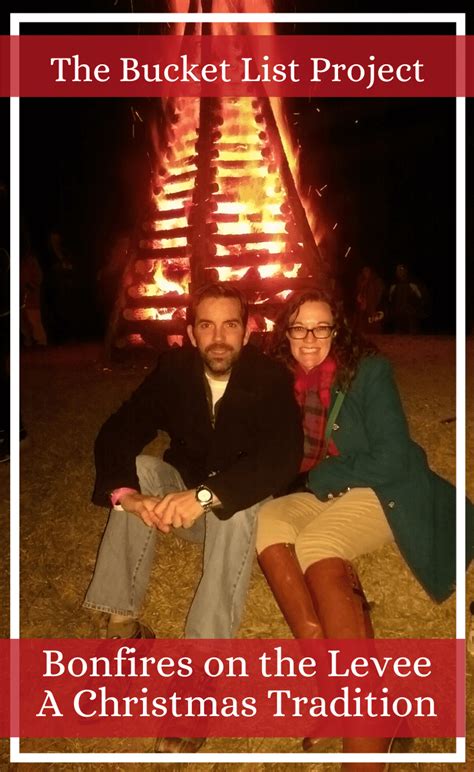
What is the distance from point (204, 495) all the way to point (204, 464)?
52 cm

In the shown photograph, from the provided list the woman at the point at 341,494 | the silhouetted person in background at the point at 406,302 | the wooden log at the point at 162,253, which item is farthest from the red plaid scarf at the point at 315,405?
the silhouetted person in background at the point at 406,302

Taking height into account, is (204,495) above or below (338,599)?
above

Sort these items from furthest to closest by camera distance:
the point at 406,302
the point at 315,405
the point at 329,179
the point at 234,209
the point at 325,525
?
1. the point at 329,179
2. the point at 406,302
3. the point at 234,209
4. the point at 315,405
5. the point at 325,525

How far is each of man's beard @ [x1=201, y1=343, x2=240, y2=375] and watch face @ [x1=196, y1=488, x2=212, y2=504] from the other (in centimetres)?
68

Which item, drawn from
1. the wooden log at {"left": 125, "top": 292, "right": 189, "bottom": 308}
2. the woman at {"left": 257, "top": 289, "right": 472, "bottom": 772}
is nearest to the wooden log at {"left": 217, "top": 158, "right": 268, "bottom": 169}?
the wooden log at {"left": 125, "top": 292, "right": 189, "bottom": 308}

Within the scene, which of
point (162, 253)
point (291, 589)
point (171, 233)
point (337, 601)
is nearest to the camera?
point (337, 601)

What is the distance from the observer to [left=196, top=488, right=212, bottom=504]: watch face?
9.10ft

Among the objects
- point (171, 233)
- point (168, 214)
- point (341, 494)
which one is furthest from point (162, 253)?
point (341, 494)

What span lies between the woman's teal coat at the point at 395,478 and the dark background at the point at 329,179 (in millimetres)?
19036

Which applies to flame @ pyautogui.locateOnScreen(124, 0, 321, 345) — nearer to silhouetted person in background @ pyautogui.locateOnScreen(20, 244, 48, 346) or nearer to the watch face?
silhouetted person in background @ pyautogui.locateOnScreen(20, 244, 48, 346)

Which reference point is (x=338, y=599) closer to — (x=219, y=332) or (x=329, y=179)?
(x=219, y=332)

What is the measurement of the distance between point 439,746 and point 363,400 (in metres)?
1.56

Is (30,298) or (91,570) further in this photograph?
(30,298)

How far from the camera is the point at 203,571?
2.74 meters
